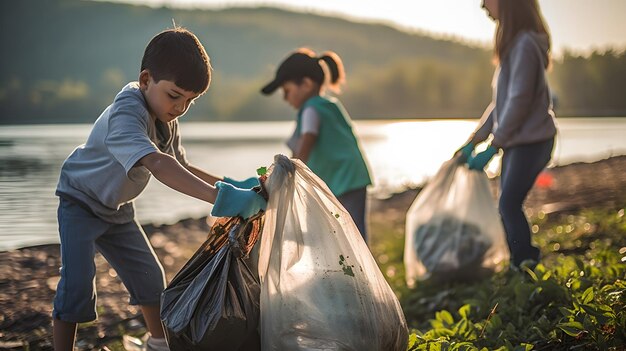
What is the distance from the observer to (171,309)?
2.32m

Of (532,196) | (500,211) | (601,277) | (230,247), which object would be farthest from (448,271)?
(532,196)

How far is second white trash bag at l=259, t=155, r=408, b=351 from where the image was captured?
7.27 ft

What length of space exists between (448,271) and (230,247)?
2.12 m

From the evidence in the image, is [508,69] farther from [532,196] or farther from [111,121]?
[532,196]

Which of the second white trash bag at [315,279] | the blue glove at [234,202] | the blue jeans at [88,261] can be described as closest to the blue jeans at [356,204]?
the blue jeans at [88,261]

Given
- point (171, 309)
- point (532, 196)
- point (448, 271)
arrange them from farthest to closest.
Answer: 1. point (532, 196)
2. point (448, 271)
3. point (171, 309)

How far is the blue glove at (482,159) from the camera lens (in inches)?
155

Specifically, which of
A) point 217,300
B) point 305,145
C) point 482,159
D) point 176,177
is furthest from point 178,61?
point 482,159

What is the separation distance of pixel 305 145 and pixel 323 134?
0.51 feet

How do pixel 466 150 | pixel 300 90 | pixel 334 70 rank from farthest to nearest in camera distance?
pixel 334 70, pixel 300 90, pixel 466 150

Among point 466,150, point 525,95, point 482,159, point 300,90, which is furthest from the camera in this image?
point 300,90

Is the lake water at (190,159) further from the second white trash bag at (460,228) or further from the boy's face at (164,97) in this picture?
the boy's face at (164,97)

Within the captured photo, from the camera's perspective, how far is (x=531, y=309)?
2980 mm

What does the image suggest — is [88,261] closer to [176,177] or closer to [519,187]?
[176,177]
